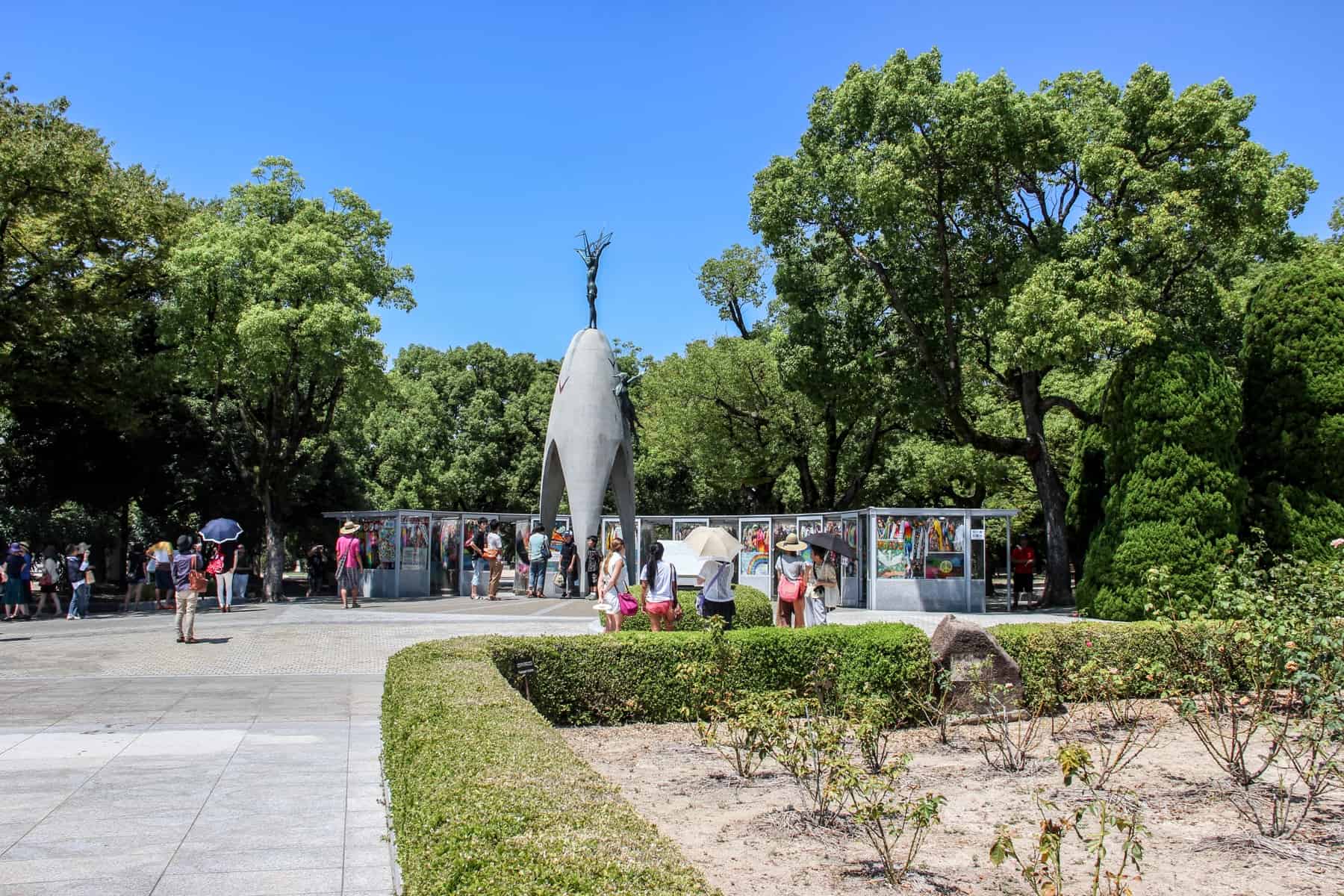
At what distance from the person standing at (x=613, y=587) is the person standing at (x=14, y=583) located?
13.5 meters

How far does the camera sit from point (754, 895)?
197 inches

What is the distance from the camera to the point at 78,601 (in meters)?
19.7

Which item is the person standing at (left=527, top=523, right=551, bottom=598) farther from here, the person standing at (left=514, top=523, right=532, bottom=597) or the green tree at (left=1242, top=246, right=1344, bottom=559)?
the green tree at (left=1242, top=246, right=1344, bottom=559)

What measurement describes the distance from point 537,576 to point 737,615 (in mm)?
12074

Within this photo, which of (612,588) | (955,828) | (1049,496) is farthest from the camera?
(1049,496)

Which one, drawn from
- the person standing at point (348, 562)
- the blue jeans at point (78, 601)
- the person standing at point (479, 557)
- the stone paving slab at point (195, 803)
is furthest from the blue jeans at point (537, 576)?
the stone paving slab at point (195, 803)

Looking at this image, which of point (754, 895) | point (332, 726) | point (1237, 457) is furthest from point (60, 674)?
point (1237, 457)

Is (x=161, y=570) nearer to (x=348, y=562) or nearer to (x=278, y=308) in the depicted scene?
(x=348, y=562)

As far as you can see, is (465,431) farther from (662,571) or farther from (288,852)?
(288,852)

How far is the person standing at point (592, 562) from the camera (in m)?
24.4

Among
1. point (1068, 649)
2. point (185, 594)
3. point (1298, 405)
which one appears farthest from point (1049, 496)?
point (185, 594)

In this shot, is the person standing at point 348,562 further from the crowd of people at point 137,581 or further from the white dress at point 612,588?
the white dress at point 612,588

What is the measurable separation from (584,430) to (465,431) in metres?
23.8

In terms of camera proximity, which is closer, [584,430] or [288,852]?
[288,852]
